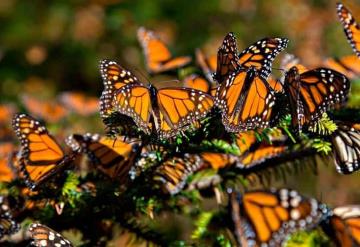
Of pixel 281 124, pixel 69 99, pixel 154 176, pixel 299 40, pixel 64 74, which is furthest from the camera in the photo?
pixel 64 74

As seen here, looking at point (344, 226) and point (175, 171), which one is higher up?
point (175, 171)

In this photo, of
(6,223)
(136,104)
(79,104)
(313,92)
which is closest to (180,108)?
(136,104)

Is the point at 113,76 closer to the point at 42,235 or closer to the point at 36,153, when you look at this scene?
the point at 36,153

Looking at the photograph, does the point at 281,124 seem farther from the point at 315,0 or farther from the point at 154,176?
the point at 315,0

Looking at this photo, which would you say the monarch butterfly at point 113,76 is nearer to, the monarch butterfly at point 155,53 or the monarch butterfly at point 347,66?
the monarch butterfly at point 347,66

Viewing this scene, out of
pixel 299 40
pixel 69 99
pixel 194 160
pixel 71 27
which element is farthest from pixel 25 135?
pixel 71 27

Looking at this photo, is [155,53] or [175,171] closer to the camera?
[175,171]

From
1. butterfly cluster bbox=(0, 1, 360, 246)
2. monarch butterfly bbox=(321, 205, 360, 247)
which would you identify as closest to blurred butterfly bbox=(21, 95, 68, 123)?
butterfly cluster bbox=(0, 1, 360, 246)
